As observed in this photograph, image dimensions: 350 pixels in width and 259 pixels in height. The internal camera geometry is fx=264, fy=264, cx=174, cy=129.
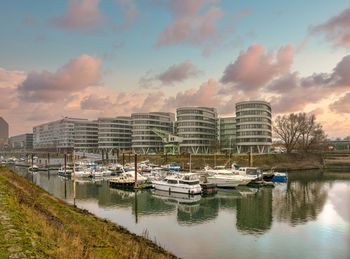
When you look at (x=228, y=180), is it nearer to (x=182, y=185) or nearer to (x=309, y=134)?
(x=182, y=185)

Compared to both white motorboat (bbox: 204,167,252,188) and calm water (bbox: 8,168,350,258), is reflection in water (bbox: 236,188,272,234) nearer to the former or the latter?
calm water (bbox: 8,168,350,258)

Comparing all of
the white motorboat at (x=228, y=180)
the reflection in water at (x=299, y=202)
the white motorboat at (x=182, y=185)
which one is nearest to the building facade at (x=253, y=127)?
the reflection in water at (x=299, y=202)

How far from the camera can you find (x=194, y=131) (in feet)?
550

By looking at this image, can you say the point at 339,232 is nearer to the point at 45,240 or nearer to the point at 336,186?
the point at 45,240

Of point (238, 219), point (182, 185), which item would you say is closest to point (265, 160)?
point (182, 185)

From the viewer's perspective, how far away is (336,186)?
7631cm

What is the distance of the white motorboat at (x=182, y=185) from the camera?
2448 inches

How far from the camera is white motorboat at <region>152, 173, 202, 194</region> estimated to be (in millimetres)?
62188

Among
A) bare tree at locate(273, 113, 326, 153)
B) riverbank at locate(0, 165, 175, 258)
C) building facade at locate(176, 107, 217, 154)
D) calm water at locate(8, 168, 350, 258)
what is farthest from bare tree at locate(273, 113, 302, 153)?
riverbank at locate(0, 165, 175, 258)

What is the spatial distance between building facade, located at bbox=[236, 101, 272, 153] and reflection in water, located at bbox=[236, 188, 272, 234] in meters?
82.8

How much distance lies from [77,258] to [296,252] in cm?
2425

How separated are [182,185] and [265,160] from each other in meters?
73.9

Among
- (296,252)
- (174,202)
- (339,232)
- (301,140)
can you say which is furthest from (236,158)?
(296,252)

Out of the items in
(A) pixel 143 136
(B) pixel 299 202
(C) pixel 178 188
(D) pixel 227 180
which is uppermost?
(A) pixel 143 136
